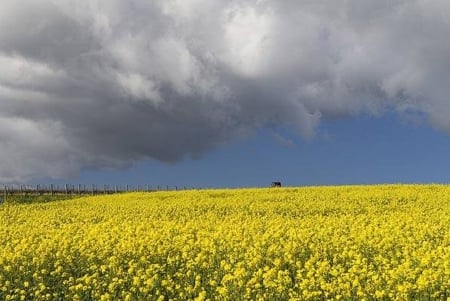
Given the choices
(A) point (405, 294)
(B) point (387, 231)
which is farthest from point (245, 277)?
(B) point (387, 231)

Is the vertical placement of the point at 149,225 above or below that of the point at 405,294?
above

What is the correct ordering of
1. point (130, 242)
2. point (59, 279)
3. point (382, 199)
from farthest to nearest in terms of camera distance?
point (382, 199) → point (130, 242) → point (59, 279)

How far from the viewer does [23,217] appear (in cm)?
3014

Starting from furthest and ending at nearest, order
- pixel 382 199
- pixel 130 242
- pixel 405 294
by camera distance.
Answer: pixel 382 199 < pixel 130 242 < pixel 405 294

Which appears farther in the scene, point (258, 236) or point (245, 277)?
point (258, 236)

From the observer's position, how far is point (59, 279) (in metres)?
13.7

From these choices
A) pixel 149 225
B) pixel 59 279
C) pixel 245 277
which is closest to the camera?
pixel 245 277

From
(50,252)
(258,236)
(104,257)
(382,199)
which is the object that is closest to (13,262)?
(50,252)

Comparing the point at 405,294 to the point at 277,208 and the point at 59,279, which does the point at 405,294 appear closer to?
the point at 59,279

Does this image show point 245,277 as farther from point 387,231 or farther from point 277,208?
point 277,208

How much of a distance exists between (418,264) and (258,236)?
4.83 meters

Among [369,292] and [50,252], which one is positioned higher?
[50,252]

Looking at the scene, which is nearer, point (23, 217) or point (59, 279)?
point (59, 279)

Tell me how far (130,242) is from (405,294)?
838 cm
